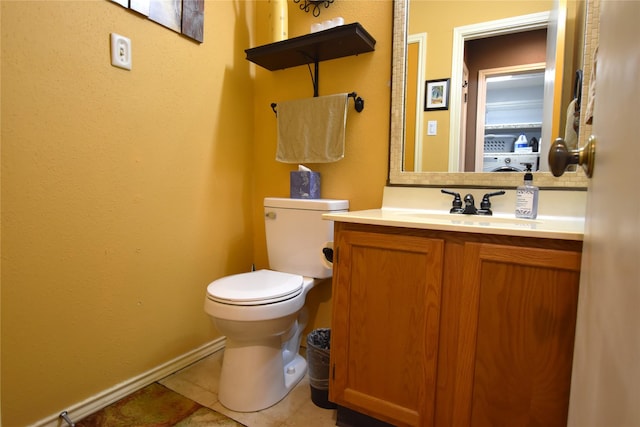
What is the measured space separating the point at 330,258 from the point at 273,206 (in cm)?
43

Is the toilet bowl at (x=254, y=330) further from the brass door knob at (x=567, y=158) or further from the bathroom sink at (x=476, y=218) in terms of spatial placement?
the brass door knob at (x=567, y=158)

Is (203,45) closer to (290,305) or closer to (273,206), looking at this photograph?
(273,206)

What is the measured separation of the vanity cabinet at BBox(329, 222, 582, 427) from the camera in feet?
2.86

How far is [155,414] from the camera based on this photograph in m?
1.30

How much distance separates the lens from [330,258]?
1.39 m

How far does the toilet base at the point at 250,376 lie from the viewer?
4.40 ft

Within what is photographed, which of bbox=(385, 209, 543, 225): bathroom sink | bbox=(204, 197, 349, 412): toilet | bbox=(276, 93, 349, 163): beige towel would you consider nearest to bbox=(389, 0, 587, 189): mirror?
bbox=(385, 209, 543, 225): bathroom sink

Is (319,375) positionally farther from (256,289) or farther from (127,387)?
(127,387)

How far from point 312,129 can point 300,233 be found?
0.52 m

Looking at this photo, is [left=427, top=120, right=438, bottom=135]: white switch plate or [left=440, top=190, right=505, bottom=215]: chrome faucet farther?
[left=427, top=120, right=438, bottom=135]: white switch plate

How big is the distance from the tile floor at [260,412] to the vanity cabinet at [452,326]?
19 cm

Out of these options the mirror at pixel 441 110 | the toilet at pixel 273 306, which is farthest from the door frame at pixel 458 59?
the toilet at pixel 273 306

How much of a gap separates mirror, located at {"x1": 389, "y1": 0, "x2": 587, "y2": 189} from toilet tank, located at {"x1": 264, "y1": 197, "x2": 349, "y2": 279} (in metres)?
0.36

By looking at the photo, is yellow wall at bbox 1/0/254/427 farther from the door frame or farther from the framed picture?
the door frame
